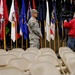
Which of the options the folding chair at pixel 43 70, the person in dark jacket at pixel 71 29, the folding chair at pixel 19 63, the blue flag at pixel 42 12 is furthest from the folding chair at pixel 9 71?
the blue flag at pixel 42 12

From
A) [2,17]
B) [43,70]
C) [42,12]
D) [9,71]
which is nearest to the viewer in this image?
[9,71]

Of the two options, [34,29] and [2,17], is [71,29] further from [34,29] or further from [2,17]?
[2,17]

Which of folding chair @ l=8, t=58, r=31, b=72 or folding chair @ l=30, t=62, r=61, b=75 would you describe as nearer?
folding chair @ l=30, t=62, r=61, b=75

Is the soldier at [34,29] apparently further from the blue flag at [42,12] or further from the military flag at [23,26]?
the blue flag at [42,12]

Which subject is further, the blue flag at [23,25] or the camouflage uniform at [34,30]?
the blue flag at [23,25]

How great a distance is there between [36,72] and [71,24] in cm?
413

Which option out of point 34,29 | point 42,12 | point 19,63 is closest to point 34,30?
point 34,29

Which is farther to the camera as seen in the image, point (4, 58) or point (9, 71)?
point (4, 58)

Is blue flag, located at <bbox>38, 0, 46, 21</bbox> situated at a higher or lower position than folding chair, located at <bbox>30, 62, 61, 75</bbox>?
higher

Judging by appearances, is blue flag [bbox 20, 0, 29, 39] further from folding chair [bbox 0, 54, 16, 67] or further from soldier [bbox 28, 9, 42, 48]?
folding chair [bbox 0, 54, 16, 67]

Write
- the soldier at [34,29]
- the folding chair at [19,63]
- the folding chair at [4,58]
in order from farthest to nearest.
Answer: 1. the soldier at [34,29]
2. the folding chair at [4,58]
3. the folding chair at [19,63]

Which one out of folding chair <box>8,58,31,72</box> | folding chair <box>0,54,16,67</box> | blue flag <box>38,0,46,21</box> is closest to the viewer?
folding chair <box>8,58,31,72</box>

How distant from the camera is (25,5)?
359 inches

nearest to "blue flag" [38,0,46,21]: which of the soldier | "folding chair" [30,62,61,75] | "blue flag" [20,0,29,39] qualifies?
"blue flag" [20,0,29,39]
